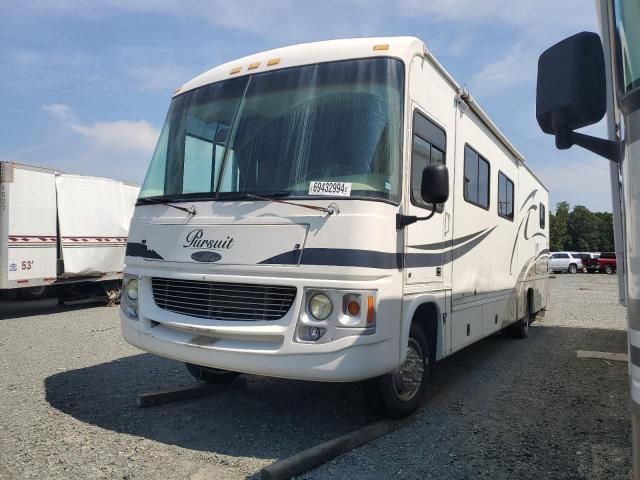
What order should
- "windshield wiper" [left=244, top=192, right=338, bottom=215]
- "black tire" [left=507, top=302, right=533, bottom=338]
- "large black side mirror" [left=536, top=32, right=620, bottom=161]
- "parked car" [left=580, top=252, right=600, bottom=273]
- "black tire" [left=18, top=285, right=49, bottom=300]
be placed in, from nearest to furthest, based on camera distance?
"large black side mirror" [left=536, top=32, right=620, bottom=161], "windshield wiper" [left=244, top=192, right=338, bottom=215], "black tire" [left=507, top=302, right=533, bottom=338], "black tire" [left=18, top=285, right=49, bottom=300], "parked car" [left=580, top=252, right=600, bottom=273]

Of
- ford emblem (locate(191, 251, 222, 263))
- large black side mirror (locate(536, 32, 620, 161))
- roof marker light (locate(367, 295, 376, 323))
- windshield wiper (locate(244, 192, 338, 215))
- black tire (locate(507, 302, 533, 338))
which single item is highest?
large black side mirror (locate(536, 32, 620, 161))

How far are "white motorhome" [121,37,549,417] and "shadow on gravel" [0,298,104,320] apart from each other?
8437 mm

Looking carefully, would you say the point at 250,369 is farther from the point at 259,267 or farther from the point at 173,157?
the point at 173,157

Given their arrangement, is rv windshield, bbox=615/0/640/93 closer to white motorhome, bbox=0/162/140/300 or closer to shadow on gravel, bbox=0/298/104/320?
white motorhome, bbox=0/162/140/300

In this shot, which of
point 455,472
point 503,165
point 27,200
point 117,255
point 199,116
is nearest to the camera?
point 455,472

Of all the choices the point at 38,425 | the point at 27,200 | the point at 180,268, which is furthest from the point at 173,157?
the point at 27,200

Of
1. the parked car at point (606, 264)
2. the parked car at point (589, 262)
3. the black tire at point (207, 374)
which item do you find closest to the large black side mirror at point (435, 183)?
the black tire at point (207, 374)

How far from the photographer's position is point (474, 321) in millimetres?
5840

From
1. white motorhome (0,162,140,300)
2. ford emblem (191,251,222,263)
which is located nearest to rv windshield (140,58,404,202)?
ford emblem (191,251,222,263)

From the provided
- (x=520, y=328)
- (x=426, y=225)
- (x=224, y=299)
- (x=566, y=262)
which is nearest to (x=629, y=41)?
(x=426, y=225)

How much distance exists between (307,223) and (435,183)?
94 centimetres

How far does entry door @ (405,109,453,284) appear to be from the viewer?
13.8 feet

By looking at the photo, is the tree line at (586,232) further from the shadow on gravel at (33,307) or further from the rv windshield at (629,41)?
the rv windshield at (629,41)

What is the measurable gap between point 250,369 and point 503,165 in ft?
16.4
